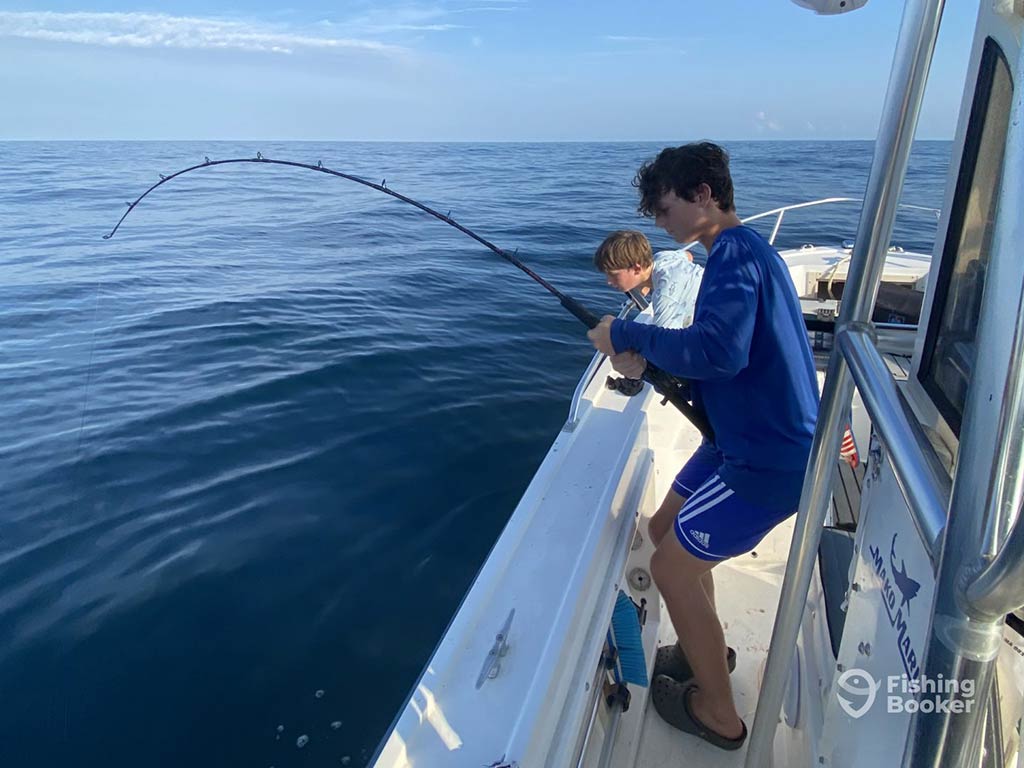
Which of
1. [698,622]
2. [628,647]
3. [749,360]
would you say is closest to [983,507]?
[749,360]

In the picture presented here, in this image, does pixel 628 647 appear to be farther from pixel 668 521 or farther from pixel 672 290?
pixel 672 290

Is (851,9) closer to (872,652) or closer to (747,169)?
(872,652)

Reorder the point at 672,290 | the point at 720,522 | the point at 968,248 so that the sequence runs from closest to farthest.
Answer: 1. the point at 968,248
2. the point at 720,522
3. the point at 672,290

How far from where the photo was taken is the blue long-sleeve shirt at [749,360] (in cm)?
142

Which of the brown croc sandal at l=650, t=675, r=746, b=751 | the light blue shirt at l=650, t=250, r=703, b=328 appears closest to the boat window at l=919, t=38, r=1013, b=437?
the brown croc sandal at l=650, t=675, r=746, b=751

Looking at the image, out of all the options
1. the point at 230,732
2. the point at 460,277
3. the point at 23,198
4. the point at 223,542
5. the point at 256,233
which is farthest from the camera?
the point at 23,198

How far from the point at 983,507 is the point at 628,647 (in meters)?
1.63

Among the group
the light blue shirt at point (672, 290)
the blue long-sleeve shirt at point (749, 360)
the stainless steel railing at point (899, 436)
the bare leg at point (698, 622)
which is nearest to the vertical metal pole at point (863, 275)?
the stainless steel railing at point (899, 436)

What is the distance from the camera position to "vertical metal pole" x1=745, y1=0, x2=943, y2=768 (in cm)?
95

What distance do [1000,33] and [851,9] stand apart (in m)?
0.46

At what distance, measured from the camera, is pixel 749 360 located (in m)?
1.52

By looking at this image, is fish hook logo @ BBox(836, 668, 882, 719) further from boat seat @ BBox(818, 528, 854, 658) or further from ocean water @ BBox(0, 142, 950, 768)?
ocean water @ BBox(0, 142, 950, 768)

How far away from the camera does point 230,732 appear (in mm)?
2373

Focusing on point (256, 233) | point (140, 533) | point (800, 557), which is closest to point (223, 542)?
point (140, 533)
